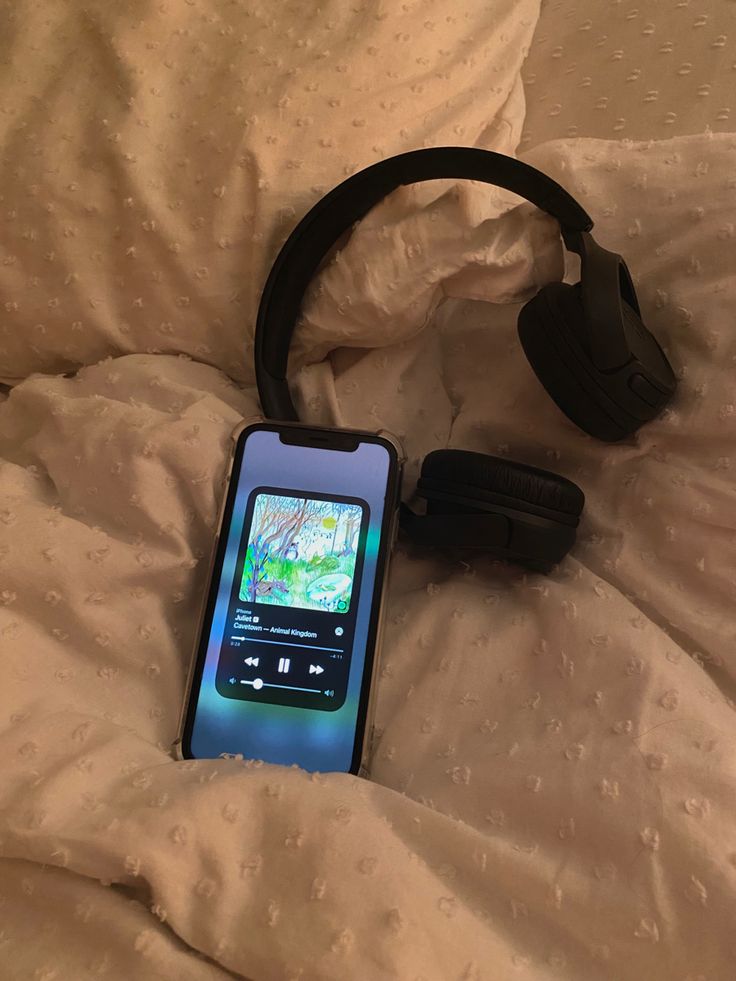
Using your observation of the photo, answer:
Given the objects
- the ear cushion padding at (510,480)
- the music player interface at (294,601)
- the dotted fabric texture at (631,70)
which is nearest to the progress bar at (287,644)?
the music player interface at (294,601)

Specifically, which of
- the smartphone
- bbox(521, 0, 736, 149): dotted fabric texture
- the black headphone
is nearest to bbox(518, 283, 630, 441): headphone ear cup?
the black headphone

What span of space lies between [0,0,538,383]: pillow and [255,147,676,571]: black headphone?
72 mm

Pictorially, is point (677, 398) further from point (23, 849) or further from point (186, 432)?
point (23, 849)

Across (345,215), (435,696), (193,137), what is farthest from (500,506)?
(193,137)

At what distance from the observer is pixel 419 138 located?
1.97 ft

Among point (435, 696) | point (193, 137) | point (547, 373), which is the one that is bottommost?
point (435, 696)

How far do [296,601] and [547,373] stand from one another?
0.22m

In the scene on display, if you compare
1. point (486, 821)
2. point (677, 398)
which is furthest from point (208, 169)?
point (486, 821)

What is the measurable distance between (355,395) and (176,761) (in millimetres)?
294

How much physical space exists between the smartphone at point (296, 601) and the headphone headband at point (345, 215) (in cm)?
5

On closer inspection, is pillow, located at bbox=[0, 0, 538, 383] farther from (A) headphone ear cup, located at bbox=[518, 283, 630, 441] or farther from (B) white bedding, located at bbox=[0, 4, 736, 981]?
(A) headphone ear cup, located at bbox=[518, 283, 630, 441]

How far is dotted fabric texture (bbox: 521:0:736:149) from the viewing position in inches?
24.6

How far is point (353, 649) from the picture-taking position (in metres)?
0.53

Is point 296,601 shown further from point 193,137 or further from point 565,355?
point 193,137
